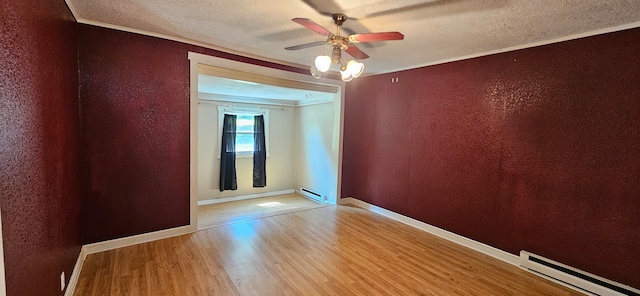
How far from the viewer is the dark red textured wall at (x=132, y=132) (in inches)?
103

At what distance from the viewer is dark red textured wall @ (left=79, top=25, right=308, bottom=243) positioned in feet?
8.61

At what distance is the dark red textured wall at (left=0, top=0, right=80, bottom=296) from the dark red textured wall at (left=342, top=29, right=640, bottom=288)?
3613mm

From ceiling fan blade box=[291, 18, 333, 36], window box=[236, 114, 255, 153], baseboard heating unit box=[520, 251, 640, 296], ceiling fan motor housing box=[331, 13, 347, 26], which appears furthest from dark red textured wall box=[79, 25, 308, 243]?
baseboard heating unit box=[520, 251, 640, 296]

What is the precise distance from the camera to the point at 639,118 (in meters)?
2.13

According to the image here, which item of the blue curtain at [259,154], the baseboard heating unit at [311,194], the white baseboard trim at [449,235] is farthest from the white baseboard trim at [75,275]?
the baseboard heating unit at [311,194]

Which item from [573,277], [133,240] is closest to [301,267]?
[133,240]

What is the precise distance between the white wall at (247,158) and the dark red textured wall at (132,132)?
3.23m

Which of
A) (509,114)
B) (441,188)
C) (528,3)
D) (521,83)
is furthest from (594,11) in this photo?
(441,188)

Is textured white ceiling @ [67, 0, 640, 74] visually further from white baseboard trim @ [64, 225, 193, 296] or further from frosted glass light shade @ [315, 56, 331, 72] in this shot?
white baseboard trim @ [64, 225, 193, 296]

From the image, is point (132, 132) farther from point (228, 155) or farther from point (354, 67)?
point (228, 155)

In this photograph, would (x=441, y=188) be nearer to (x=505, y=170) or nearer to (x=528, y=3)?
(x=505, y=170)

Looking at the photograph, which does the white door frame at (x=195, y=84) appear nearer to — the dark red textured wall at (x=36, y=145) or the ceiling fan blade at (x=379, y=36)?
the dark red textured wall at (x=36, y=145)

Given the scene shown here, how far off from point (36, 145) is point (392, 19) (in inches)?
98.9

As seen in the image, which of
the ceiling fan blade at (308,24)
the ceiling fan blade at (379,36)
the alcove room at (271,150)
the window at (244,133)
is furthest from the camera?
the window at (244,133)
